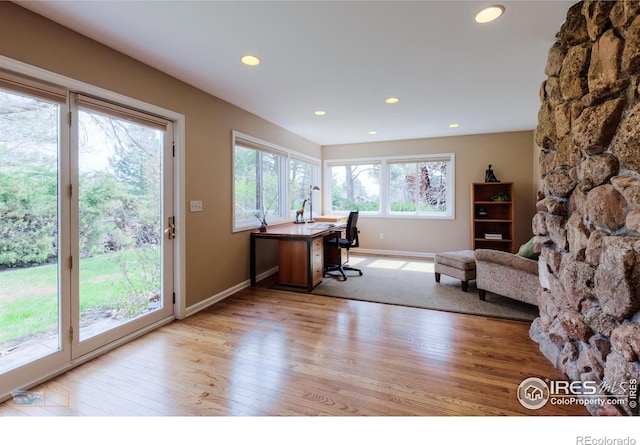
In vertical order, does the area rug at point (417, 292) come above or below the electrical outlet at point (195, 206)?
below

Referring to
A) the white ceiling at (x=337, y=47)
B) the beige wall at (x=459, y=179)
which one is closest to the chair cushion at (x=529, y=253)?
the white ceiling at (x=337, y=47)

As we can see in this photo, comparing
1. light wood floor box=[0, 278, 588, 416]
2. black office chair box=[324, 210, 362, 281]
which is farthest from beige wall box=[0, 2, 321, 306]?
black office chair box=[324, 210, 362, 281]

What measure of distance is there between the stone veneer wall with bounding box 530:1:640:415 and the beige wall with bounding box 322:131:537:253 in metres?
3.53

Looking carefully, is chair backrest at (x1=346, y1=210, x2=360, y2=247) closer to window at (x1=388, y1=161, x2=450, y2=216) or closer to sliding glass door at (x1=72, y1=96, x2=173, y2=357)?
window at (x1=388, y1=161, x2=450, y2=216)

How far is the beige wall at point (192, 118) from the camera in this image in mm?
1860

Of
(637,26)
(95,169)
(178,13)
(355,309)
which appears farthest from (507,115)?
(95,169)

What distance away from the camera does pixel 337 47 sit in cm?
233

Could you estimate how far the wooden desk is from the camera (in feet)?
12.3

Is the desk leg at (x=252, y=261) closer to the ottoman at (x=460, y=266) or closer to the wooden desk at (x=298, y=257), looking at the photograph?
the wooden desk at (x=298, y=257)

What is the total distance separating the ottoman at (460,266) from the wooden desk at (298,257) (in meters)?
1.69

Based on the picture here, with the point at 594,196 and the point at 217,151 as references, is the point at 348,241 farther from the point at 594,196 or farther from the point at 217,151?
the point at 594,196

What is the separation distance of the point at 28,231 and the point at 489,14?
337 centimetres

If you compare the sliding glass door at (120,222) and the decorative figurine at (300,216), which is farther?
the decorative figurine at (300,216)
